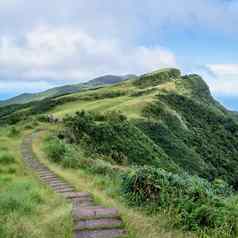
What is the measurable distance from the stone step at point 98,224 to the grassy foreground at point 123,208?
174 millimetres

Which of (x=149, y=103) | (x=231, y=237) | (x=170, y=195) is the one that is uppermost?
(x=149, y=103)

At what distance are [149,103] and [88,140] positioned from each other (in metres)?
38.5

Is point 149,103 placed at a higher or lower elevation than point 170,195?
higher

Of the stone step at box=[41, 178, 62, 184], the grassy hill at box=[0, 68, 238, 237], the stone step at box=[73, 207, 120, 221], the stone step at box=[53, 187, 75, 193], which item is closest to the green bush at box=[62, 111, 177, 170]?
the grassy hill at box=[0, 68, 238, 237]

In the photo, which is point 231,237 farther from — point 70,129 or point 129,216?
point 70,129

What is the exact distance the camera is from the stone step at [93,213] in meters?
6.84

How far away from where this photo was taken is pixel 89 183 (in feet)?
36.2

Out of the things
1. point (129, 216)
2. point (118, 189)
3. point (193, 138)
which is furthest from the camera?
point (193, 138)

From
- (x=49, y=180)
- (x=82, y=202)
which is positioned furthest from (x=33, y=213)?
(x=49, y=180)

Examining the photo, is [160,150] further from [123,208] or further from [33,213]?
[33,213]

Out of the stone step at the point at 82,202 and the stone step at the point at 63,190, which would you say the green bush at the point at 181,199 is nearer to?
the stone step at the point at 82,202

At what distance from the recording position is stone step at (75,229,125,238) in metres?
6.03

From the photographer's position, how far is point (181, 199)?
7.45m

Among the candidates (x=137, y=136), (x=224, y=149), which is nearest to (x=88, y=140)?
(x=137, y=136)
